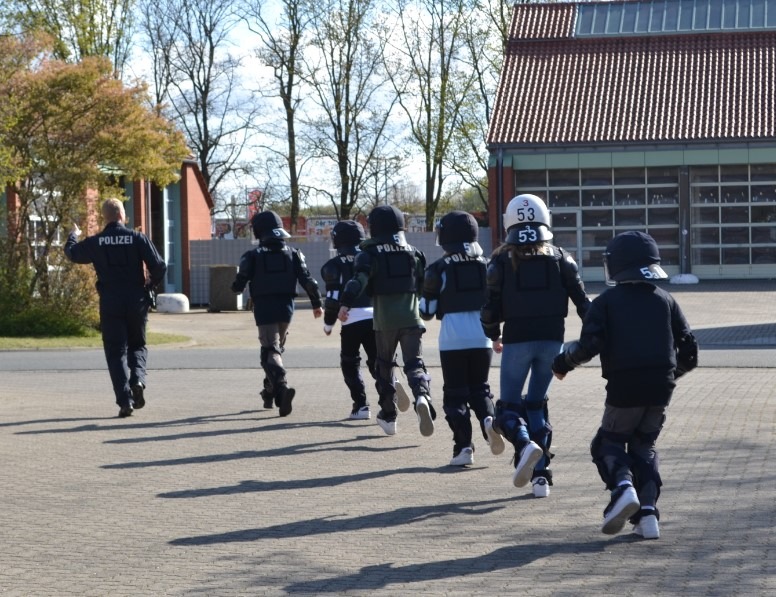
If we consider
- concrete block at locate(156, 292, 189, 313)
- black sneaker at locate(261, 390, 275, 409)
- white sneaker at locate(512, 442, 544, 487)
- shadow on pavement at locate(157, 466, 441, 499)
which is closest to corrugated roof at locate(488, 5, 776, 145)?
concrete block at locate(156, 292, 189, 313)

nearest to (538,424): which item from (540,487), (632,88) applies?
(540,487)

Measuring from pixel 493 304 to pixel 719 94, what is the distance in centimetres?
3486

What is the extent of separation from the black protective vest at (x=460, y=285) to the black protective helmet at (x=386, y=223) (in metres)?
1.17

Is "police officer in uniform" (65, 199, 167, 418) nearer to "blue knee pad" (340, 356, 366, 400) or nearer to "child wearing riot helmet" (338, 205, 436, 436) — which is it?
"blue knee pad" (340, 356, 366, 400)

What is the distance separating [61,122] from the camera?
2602 centimetres

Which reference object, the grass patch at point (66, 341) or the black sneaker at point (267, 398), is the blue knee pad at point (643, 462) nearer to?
the black sneaker at point (267, 398)

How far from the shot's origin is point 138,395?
1299cm

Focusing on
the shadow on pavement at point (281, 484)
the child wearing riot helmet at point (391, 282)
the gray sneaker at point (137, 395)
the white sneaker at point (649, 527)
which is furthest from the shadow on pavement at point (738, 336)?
the white sneaker at point (649, 527)

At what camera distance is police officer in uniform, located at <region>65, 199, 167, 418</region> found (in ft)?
41.7

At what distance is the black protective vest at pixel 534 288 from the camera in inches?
324

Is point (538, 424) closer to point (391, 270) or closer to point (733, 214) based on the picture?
point (391, 270)

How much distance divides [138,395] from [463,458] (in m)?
4.58

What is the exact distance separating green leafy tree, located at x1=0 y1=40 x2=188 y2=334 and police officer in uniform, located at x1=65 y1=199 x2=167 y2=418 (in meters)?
13.2

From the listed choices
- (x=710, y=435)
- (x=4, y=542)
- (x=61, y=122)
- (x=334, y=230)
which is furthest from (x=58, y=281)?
(x=4, y=542)
